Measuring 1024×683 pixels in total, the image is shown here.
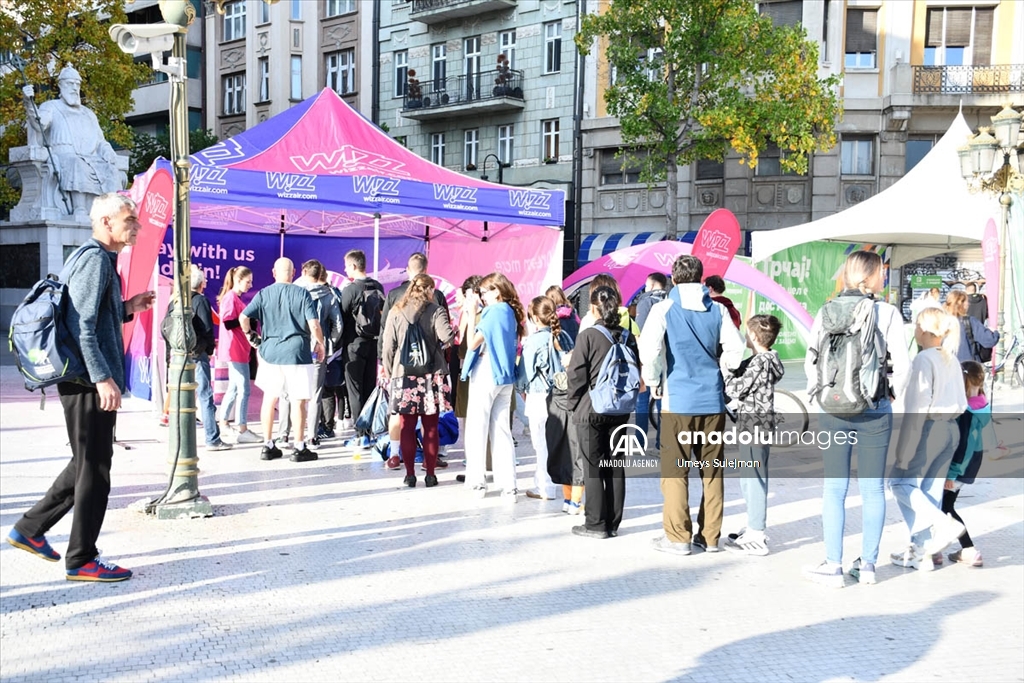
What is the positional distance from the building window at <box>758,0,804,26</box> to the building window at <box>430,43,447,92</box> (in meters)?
11.6

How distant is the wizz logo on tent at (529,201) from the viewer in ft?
38.8

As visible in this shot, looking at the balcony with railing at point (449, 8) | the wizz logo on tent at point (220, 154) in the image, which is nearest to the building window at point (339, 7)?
the balcony with railing at point (449, 8)

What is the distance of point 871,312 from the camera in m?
5.14

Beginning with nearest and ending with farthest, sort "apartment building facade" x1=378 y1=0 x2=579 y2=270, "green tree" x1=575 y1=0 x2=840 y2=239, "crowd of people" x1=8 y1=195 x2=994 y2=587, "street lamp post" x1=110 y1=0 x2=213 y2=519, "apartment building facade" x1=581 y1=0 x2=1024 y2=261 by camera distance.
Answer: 1. "crowd of people" x1=8 y1=195 x2=994 y2=587
2. "street lamp post" x1=110 y1=0 x2=213 y2=519
3. "green tree" x1=575 y1=0 x2=840 y2=239
4. "apartment building facade" x1=581 y1=0 x2=1024 y2=261
5. "apartment building facade" x1=378 y1=0 x2=579 y2=270

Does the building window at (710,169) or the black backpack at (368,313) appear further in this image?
the building window at (710,169)

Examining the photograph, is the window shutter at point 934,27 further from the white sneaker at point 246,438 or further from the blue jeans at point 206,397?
the blue jeans at point 206,397

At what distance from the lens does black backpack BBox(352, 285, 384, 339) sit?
984cm

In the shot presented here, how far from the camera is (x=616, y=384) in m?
6.17

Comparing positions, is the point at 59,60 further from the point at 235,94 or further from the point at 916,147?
the point at 916,147

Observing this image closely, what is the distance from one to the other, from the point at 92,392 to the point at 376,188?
6.00 m

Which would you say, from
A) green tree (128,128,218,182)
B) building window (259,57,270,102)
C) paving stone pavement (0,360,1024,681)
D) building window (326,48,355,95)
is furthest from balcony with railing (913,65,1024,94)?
green tree (128,128,218,182)

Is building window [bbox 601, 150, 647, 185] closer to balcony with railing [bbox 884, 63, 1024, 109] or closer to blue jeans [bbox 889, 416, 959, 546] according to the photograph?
balcony with railing [bbox 884, 63, 1024, 109]

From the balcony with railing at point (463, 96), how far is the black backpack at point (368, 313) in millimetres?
23122

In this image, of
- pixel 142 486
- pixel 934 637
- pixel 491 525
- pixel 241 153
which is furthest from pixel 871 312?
pixel 241 153
